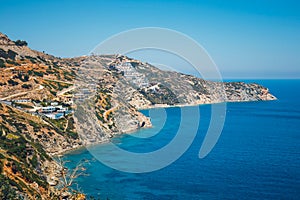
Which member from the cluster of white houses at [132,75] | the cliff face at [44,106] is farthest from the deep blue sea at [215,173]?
the cluster of white houses at [132,75]

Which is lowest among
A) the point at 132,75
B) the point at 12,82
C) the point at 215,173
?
the point at 215,173

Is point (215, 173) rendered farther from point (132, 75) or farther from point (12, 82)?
point (132, 75)

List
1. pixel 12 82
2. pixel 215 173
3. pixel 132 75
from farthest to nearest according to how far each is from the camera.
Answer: pixel 132 75
pixel 12 82
pixel 215 173

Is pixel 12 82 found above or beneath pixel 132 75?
beneath

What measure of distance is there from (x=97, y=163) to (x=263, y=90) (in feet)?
318

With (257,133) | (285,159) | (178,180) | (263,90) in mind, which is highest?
(263,90)

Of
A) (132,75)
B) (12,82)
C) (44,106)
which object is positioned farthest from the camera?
(132,75)

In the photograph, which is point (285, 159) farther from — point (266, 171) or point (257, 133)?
point (257, 133)

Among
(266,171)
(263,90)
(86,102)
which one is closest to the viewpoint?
(266,171)

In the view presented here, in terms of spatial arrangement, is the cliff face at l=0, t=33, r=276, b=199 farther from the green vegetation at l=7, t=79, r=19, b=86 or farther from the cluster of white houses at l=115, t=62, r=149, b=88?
the cluster of white houses at l=115, t=62, r=149, b=88

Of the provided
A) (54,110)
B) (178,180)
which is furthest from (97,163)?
(54,110)

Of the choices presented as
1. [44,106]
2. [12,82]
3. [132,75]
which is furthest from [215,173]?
[132,75]

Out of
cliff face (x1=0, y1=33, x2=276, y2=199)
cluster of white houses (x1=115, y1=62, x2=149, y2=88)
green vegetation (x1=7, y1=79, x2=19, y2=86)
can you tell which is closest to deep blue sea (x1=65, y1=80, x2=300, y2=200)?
cliff face (x1=0, y1=33, x2=276, y2=199)

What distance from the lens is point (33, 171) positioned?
96.8ft
